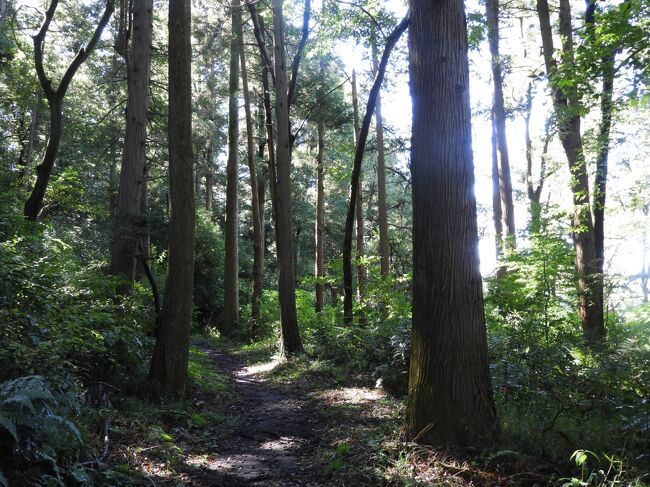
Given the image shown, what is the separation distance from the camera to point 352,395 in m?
7.75

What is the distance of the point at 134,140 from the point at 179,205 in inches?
134

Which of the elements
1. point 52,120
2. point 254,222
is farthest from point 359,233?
point 52,120

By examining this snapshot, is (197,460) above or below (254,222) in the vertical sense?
below

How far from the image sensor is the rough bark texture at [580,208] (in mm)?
9461

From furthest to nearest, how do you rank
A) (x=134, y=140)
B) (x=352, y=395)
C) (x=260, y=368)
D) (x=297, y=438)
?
(x=260, y=368)
(x=134, y=140)
(x=352, y=395)
(x=297, y=438)

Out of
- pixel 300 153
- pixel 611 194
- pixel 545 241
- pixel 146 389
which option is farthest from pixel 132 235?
pixel 300 153

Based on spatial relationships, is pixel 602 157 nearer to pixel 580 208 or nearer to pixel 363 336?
pixel 580 208

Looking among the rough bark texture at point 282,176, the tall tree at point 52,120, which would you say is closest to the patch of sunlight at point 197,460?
the rough bark texture at point 282,176

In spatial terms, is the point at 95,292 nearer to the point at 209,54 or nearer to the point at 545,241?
the point at 545,241

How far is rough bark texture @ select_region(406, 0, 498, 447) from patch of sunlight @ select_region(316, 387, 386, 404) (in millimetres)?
2731

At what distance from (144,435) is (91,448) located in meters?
1.15

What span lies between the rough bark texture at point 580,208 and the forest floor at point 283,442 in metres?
4.90

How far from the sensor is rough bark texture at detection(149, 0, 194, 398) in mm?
6961

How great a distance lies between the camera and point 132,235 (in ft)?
26.2
